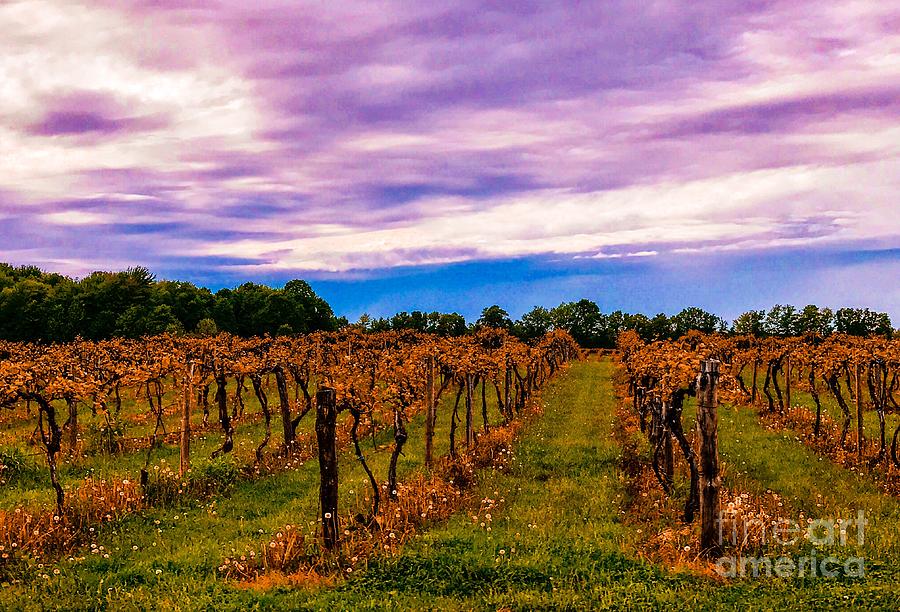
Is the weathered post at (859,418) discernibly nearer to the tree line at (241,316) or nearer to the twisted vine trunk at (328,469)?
the twisted vine trunk at (328,469)

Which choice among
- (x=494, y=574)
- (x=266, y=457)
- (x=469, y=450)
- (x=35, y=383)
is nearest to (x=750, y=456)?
(x=469, y=450)

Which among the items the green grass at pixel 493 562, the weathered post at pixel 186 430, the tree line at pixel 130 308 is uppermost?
the tree line at pixel 130 308

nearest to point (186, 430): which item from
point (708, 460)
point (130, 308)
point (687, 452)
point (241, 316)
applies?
point (687, 452)

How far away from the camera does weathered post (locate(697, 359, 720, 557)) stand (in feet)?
36.5

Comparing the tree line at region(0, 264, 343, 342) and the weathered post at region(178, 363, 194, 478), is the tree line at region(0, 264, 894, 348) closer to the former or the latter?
the tree line at region(0, 264, 343, 342)

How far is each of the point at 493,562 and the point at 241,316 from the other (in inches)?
4238

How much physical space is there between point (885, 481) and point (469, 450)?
38.2ft

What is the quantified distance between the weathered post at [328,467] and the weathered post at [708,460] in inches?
266

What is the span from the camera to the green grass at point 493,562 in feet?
31.9

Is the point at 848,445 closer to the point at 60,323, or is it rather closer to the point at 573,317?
the point at 60,323

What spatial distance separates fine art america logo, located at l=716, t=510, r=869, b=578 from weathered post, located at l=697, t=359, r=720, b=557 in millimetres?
210

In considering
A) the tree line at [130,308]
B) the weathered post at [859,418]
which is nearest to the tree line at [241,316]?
the tree line at [130,308]

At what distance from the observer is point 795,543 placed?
447 inches

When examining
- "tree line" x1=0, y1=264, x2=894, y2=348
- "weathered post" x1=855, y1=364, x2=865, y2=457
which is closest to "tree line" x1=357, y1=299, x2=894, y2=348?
"tree line" x1=0, y1=264, x2=894, y2=348
